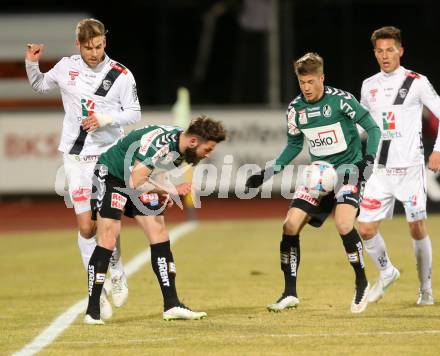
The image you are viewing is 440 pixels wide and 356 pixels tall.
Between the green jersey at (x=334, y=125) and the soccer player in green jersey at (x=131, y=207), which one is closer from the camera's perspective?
the soccer player in green jersey at (x=131, y=207)

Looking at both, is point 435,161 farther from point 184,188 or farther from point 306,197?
point 184,188

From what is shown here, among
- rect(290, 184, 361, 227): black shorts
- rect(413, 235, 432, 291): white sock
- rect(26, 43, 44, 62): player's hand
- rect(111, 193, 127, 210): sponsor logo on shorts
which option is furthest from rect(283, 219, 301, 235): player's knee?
rect(26, 43, 44, 62): player's hand

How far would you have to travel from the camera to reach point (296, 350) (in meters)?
7.73

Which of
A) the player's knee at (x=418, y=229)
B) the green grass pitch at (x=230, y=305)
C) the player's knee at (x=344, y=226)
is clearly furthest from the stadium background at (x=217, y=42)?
the player's knee at (x=344, y=226)

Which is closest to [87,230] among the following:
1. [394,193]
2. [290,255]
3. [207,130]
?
[290,255]

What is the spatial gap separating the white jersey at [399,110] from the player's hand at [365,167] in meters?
0.71

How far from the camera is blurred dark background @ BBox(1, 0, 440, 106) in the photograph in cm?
3044

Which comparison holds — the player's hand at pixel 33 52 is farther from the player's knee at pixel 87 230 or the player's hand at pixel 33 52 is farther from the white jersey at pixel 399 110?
the white jersey at pixel 399 110

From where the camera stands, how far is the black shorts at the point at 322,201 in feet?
31.3

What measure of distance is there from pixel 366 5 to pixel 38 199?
36.8ft

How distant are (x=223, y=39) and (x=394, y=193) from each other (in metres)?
21.4

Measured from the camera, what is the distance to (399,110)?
10047 millimetres

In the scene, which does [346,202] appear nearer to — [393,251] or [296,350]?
[296,350]

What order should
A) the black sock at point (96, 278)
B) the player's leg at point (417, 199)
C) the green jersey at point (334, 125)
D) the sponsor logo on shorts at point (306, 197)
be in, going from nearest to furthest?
the black sock at point (96, 278)
the green jersey at point (334, 125)
the sponsor logo on shorts at point (306, 197)
the player's leg at point (417, 199)
